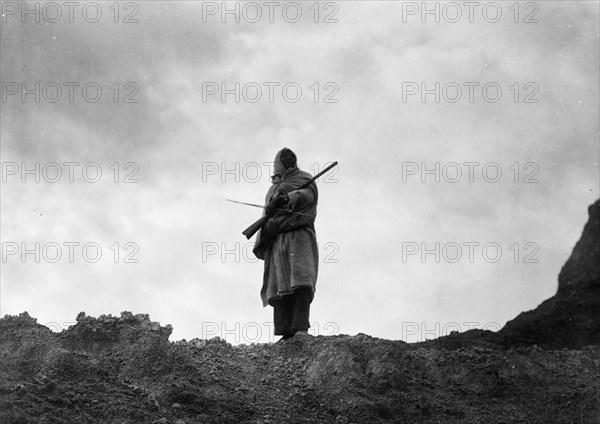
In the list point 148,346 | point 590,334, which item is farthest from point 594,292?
point 148,346

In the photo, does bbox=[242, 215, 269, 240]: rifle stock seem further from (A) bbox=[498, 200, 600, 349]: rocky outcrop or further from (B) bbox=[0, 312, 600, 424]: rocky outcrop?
(A) bbox=[498, 200, 600, 349]: rocky outcrop

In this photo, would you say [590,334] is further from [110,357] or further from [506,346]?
[110,357]

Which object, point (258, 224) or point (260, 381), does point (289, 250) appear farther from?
point (260, 381)

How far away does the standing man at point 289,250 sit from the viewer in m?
12.7

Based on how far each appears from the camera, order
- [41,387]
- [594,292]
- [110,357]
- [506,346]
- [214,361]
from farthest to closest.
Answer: [594,292]
[506,346]
[214,361]
[110,357]
[41,387]

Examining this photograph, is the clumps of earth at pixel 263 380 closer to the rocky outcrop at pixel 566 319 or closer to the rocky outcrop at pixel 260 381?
the rocky outcrop at pixel 260 381

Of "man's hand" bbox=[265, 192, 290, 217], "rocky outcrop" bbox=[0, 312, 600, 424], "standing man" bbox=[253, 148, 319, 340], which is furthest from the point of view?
"man's hand" bbox=[265, 192, 290, 217]

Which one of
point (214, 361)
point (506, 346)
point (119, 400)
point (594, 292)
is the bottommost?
point (119, 400)

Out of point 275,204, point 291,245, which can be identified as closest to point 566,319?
point 291,245

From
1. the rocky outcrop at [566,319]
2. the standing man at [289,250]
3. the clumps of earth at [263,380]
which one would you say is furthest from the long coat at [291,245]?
the rocky outcrop at [566,319]

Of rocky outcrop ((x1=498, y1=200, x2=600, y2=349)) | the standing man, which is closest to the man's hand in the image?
the standing man

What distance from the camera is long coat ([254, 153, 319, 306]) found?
500 inches

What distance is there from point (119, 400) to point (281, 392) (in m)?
2.17

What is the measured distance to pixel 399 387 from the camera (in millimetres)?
11266
